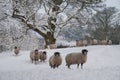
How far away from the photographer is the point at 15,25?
133ft

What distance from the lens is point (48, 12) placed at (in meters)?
41.3

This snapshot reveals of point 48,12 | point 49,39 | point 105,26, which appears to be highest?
point 48,12

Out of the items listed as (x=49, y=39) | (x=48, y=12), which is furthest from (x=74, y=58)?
(x=48, y=12)

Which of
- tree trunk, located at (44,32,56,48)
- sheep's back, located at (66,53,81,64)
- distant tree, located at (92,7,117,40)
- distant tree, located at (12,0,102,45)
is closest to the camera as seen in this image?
sheep's back, located at (66,53,81,64)

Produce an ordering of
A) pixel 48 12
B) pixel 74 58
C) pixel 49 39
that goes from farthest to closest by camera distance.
→ pixel 48 12 → pixel 49 39 → pixel 74 58

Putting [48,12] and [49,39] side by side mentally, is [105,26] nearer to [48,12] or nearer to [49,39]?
[48,12]

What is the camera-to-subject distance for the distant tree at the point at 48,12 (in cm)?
3975

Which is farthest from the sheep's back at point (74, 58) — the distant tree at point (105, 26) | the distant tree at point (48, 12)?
the distant tree at point (105, 26)

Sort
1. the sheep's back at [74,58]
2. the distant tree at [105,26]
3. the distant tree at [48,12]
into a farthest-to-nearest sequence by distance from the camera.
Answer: the distant tree at [105,26], the distant tree at [48,12], the sheep's back at [74,58]

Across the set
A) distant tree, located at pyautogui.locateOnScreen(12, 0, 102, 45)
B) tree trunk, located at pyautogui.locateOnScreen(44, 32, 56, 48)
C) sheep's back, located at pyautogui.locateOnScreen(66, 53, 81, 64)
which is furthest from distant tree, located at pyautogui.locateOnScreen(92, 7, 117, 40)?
sheep's back, located at pyautogui.locateOnScreen(66, 53, 81, 64)

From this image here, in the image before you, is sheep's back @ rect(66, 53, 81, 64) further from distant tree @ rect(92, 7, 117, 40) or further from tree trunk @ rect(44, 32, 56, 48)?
distant tree @ rect(92, 7, 117, 40)

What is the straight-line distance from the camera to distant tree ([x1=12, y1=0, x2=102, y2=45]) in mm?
39750

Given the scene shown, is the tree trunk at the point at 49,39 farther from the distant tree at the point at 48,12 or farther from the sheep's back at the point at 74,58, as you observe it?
the sheep's back at the point at 74,58

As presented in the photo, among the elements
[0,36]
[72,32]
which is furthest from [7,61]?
[72,32]
